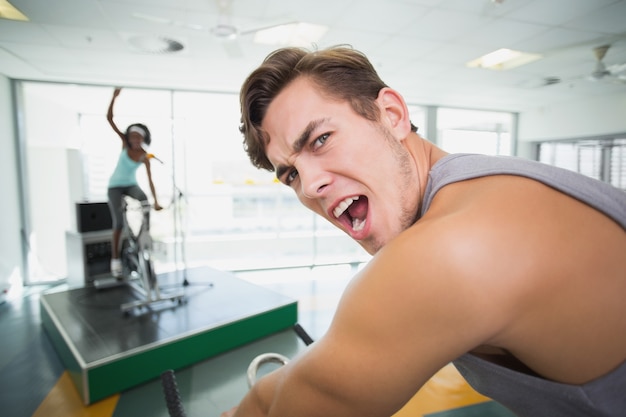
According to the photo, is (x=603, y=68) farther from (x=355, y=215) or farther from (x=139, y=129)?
(x=139, y=129)

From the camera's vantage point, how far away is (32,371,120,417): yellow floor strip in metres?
2.20

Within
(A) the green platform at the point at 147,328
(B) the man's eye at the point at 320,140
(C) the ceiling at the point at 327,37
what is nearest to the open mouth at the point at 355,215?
(B) the man's eye at the point at 320,140

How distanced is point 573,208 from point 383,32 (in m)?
3.84

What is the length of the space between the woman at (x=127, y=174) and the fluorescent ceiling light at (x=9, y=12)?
138 centimetres

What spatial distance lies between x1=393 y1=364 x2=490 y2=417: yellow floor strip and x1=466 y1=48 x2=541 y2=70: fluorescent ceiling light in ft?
13.6

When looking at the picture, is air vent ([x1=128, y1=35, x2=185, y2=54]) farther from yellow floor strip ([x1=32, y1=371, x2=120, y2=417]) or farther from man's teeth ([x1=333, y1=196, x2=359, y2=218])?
man's teeth ([x1=333, y1=196, x2=359, y2=218])

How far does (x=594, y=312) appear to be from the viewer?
1.64 feet

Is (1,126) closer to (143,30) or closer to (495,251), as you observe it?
(143,30)

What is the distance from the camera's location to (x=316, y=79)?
928 mm

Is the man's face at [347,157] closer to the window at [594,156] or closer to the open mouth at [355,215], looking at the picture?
the open mouth at [355,215]

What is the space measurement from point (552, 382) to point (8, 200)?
21.6 feet

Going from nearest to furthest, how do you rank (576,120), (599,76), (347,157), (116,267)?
(347,157)
(116,267)
(599,76)
(576,120)

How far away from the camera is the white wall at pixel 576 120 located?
6.39 meters

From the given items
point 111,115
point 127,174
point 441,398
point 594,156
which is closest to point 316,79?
point 441,398
